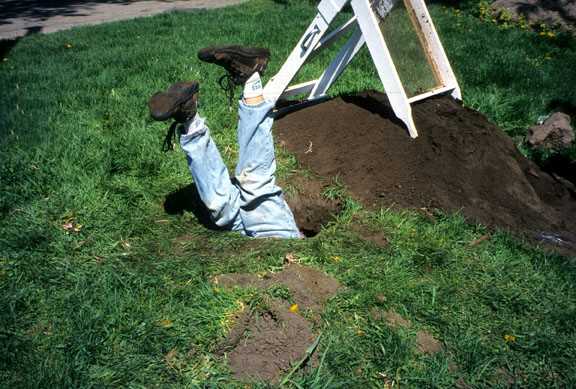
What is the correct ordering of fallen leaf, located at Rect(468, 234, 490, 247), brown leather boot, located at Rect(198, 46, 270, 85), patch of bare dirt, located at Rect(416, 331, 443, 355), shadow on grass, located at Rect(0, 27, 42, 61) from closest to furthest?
1. patch of bare dirt, located at Rect(416, 331, 443, 355)
2. brown leather boot, located at Rect(198, 46, 270, 85)
3. fallen leaf, located at Rect(468, 234, 490, 247)
4. shadow on grass, located at Rect(0, 27, 42, 61)

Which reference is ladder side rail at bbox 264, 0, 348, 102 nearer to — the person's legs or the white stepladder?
the white stepladder

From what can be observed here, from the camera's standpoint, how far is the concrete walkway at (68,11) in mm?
9383

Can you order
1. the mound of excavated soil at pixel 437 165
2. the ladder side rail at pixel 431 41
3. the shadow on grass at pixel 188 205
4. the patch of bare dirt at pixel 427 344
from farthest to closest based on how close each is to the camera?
the ladder side rail at pixel 431 41, the mound of excavated soil at pixel 437 165, the shadow on grass at pixel 188 205, the patch of bare dirt at pixel 427 344

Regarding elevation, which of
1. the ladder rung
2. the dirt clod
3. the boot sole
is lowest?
the dirt clod

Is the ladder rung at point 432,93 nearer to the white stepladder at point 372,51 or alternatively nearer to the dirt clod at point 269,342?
the white stepladder at point 372,51

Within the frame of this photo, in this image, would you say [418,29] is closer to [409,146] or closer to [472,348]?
[409,146]

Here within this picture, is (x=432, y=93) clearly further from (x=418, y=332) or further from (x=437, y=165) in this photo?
(x=418, y=332)

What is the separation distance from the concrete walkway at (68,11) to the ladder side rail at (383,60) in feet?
22.1

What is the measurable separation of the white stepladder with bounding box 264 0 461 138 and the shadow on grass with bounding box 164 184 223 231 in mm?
905

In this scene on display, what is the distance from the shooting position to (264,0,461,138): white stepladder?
11.7 ft

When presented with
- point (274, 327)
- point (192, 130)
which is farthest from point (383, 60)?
point (274, 327)

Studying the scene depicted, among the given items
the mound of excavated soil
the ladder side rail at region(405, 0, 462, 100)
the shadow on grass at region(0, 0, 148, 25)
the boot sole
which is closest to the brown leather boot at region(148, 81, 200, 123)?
the boot sole

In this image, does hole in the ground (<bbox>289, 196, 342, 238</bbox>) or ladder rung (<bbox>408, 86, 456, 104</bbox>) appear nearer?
hole in the ground (<bbox>289, 196, 342, 238</bbox>)

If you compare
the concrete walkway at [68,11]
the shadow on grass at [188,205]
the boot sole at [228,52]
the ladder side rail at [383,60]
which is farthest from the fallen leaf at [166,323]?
the concrete walkway at [68,11]
